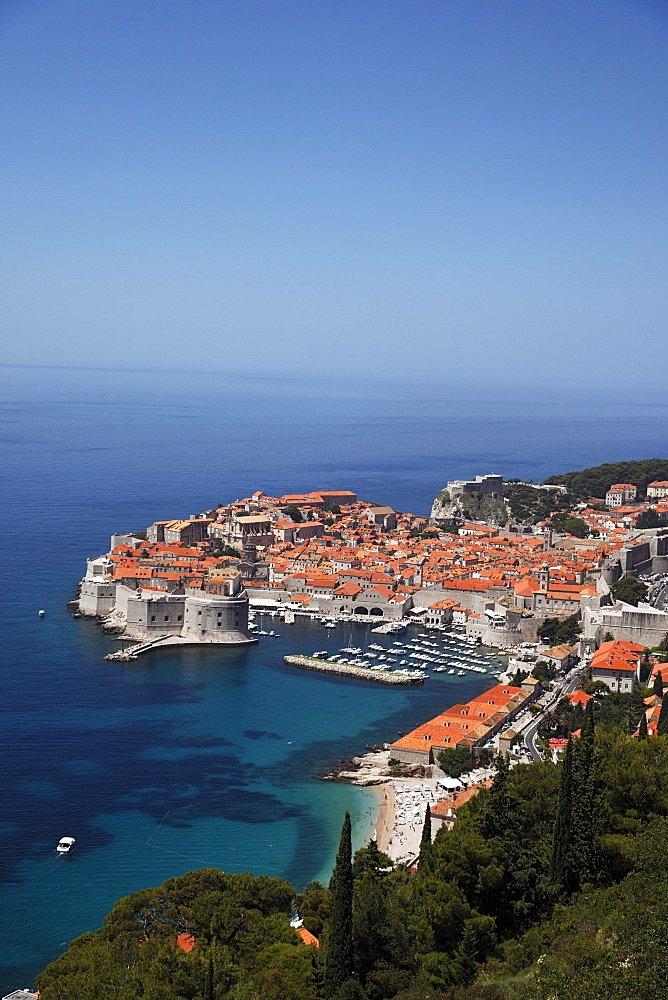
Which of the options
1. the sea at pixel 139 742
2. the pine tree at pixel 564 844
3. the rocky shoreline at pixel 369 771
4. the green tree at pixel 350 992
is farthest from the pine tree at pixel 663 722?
the green tree at pixel 350 992

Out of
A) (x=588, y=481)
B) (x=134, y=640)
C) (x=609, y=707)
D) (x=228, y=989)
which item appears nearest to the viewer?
(x=228, y=989)

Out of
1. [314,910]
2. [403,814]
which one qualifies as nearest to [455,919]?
[314,910]

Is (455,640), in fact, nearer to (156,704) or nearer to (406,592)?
(406,592)

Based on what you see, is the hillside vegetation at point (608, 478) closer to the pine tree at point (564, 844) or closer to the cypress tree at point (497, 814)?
the cypress tree at point (497, 814)

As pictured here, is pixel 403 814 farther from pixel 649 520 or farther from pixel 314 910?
pixel 649 520

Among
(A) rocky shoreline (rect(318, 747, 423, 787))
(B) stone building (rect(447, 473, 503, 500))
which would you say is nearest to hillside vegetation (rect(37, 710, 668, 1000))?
(A) rocky shoreline (rect(318, 747, 423, 787))

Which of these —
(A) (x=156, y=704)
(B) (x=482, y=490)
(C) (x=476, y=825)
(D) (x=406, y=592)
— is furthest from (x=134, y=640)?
(B) (x=482, y=490)
